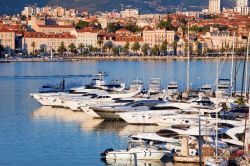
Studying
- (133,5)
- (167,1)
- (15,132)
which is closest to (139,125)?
(15,132)

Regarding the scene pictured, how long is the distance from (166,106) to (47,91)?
7643mm

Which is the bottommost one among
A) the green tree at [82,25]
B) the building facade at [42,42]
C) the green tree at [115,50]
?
the green tree at [115,50]

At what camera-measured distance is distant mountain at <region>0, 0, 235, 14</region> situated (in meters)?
158

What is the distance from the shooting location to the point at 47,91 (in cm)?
2548

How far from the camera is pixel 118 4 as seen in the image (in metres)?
167

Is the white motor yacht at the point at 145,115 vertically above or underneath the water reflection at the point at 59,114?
above

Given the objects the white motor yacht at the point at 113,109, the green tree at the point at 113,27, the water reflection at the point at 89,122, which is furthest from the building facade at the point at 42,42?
the white motor yacht at the point at 113,109

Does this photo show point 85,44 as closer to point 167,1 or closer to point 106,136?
point 106,136

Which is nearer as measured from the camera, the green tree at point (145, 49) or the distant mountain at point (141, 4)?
the green tree at point (145, 49)

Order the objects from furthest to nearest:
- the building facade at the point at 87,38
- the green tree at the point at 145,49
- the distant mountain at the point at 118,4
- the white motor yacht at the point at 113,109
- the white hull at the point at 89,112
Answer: the distant mountain at the point at 118,4 → the building facade at the point at 87,38 → the green tree at the point at 145,49 → the white hull at the point at 89,112 → the white motor yacht at the point at 113,109

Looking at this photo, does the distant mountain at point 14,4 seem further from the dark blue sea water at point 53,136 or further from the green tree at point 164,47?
the dark blue sea water at point 53,136

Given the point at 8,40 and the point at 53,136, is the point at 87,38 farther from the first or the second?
the point at 53,136

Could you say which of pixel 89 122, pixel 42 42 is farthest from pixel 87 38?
pixel 89 122

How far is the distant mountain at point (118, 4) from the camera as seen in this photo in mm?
157688
